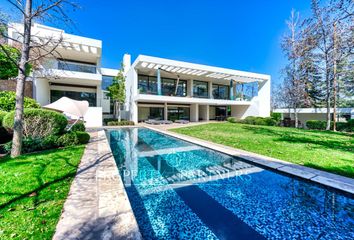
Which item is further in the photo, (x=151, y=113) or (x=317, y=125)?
(x=151, y=113)

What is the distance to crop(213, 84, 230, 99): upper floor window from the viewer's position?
2988cm

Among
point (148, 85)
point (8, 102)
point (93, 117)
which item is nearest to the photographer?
point (8, 102)

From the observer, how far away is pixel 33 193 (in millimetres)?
3455

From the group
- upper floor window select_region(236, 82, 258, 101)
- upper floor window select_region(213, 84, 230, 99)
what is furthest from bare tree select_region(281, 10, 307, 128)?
upper floor window select_region(213, 84, 230, 99)

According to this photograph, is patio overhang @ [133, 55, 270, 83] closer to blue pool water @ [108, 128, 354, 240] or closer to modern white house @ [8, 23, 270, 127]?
modern white house @ [8, 23, 270, 127]

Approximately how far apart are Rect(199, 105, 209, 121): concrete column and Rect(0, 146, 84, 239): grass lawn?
23.8m

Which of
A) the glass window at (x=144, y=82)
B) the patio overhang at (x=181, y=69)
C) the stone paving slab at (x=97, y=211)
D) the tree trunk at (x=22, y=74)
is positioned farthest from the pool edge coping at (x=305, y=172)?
the glass window at (x=144, y=82)

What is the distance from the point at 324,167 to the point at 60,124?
1068cm

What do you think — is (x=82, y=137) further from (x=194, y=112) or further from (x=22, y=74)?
(x=194, y=112)

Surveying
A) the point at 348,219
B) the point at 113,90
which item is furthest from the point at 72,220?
the point at 113,90

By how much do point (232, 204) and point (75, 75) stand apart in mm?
17746

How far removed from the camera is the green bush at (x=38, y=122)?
690 cm

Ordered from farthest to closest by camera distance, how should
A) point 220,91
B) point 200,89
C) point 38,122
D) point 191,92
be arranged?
point 220,91 < point 200,89 < point 191,92 < point 38,122

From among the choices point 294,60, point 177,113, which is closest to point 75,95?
point 177,113
